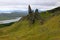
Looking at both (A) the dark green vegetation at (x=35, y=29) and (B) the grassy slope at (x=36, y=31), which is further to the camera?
(A) the dark green vegetation at (x=35, y=29)

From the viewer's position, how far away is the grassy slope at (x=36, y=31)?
231 feet

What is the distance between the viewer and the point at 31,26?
94000 millimetres

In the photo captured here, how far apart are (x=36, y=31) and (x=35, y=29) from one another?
363 cm

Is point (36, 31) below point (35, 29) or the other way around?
below

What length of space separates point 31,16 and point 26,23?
4.09 m

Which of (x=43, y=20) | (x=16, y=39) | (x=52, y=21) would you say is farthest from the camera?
(x=43, y=20)

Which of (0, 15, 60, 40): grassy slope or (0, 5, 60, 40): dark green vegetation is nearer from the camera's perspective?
(0, 15, 60, 40): grassy slope

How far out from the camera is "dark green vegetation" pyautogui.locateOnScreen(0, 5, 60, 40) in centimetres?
7196

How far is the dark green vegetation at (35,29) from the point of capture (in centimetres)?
7196

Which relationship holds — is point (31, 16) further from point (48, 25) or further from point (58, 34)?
point (58, 34)

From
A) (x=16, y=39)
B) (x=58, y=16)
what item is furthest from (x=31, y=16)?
(x=16, y=39)

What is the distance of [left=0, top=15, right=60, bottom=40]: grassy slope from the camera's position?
70475 millimetres

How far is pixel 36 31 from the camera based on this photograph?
271 ft

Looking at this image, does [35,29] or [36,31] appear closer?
[36,31]
